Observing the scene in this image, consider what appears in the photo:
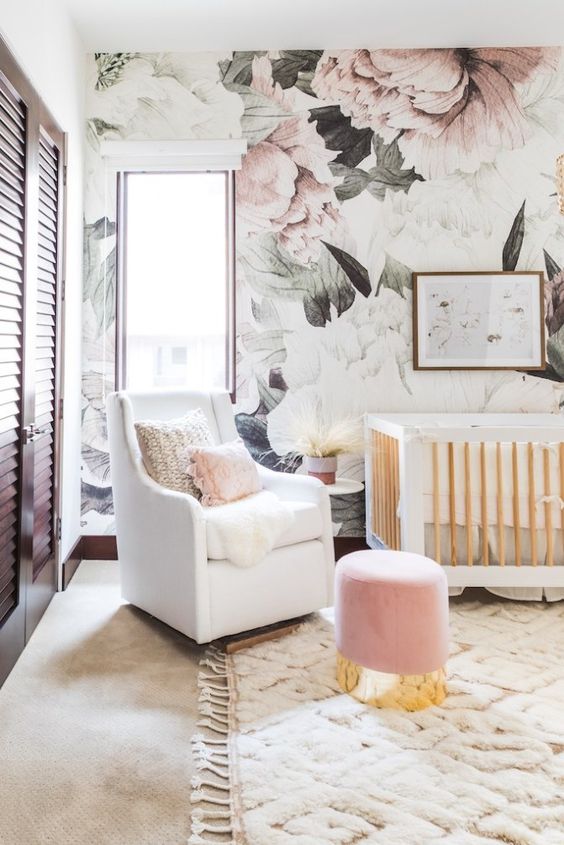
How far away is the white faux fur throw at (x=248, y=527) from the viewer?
1919 mm

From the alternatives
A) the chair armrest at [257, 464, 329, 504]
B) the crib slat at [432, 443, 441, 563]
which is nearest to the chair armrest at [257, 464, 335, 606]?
the chair armrest at [257, 464, 329, 504]

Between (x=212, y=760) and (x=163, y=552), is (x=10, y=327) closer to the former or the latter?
(x=163, y=552)

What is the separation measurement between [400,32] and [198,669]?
3.08 meters

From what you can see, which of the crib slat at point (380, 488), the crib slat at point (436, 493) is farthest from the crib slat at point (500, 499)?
the crib slat at point (380, 488)

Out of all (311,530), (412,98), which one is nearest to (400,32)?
(412,98)

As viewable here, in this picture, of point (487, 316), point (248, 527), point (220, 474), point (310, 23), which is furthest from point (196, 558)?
point (310, 23)

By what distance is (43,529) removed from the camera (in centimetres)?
234

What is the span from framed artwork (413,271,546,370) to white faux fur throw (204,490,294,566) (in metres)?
1.36

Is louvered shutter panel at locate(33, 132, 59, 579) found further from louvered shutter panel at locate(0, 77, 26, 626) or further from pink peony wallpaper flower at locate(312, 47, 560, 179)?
pink peony wallpaper flower at locate(312, 47, 560, 179)

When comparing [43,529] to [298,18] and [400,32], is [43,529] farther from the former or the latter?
[400,32]

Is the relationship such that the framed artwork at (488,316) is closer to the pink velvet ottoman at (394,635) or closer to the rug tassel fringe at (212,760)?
the pink velvet ottoman at (394,635)

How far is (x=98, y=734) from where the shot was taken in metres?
1.50

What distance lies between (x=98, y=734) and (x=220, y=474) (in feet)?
3.22

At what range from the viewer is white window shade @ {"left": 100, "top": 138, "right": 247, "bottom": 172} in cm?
Result: 294
